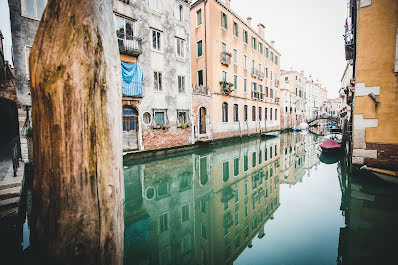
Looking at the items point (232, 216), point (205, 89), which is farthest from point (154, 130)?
point (232, 216)

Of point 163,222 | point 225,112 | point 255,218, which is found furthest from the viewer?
point 225,112

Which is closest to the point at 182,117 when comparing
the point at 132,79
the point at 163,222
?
the point at 132,79

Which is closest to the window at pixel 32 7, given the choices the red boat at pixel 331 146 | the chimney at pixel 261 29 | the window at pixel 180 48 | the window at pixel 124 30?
the window at pixel 124 30

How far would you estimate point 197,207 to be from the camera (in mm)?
4957

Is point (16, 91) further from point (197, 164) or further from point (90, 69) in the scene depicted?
point (90, 69)

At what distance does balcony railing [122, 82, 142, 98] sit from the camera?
9.73 m

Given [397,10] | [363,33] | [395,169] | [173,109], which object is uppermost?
[397,10]

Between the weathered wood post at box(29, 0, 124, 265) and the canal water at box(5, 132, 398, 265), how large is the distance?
2.83 meters

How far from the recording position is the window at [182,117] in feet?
41.8

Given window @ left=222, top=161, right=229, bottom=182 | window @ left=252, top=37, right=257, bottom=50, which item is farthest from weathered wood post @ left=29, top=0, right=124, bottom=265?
window @ left=252, top=37, right=257, bottom=50

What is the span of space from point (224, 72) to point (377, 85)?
12089mm

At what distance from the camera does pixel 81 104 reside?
0.76m

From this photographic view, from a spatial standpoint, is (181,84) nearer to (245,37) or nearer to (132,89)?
(132,89)

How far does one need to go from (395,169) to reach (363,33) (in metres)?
4.34
